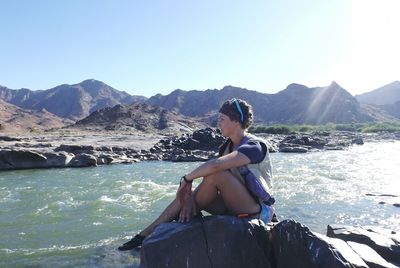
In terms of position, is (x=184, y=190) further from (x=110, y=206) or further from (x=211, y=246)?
(x=110, y=206)

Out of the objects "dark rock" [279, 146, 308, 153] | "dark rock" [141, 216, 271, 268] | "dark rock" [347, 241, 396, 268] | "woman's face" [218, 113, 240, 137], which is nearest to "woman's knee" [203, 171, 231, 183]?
"dark rock" [141, 216, 271, 268]

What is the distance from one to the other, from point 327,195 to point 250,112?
14.0 metres

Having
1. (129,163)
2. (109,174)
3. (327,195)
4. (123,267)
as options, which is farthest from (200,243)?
(129,163)

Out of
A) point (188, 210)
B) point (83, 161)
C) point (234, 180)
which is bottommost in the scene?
point (83, 161)

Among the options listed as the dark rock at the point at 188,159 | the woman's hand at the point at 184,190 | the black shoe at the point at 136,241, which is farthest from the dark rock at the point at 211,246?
the dark rock at the point at 188,159

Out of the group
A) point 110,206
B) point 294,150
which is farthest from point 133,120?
point 110,206

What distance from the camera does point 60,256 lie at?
969 cm

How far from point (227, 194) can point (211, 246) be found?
29.9 inches

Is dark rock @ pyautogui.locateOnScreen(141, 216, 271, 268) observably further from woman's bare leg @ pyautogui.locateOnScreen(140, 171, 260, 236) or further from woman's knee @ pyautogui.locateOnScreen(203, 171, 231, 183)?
woman's knee @ pyautogui.locateOnScreen(203, 171, 231, 183)

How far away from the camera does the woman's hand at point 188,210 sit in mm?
6310

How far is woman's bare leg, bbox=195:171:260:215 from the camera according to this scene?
6137 millimetres

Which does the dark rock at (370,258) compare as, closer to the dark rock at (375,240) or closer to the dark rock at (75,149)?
the dark rock at (375,240)

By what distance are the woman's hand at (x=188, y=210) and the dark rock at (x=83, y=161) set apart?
2842 cm

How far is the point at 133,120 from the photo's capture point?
113 meters
